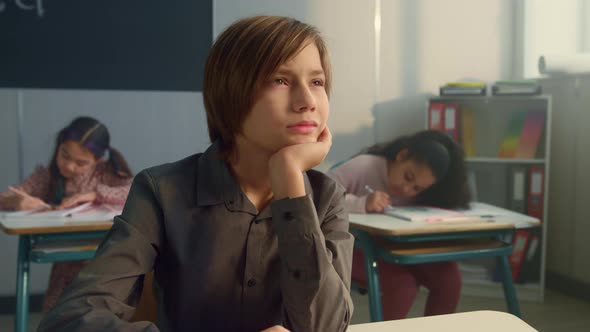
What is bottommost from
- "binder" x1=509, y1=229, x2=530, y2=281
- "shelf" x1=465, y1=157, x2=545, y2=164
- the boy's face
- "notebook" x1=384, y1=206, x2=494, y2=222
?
"binder" x1=509, y1=229, x2=530, y2=281

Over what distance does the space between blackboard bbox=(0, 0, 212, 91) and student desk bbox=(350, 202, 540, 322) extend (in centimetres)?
159

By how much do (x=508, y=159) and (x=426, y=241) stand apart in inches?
57.4

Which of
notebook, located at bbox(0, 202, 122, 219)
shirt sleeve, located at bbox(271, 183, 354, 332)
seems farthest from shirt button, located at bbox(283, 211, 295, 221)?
notebook, located at bbox(0, 202, 122, 219)

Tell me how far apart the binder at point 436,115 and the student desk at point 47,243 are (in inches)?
84.4

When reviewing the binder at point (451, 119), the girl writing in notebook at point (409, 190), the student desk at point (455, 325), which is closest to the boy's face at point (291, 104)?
the student desk at point (455, 325)

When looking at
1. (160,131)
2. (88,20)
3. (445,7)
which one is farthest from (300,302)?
(445,7)

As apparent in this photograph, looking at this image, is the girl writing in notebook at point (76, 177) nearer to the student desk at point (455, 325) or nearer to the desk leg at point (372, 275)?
the desk leg at point (372, 275)

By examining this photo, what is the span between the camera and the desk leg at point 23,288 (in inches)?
81.5

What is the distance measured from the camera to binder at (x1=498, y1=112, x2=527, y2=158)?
11.6 ft

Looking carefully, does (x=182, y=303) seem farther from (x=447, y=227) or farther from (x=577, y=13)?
(x=577, y=13)

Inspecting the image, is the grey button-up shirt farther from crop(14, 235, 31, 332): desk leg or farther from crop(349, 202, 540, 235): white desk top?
crop(14, 235, 31, 332): desk leg

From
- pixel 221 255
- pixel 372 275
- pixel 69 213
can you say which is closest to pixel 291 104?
pixel 221 255

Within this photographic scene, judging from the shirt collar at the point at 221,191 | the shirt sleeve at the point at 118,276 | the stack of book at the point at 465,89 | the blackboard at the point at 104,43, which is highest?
the blackboard at the point at 104,43

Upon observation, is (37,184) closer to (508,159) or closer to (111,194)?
(111,194)
